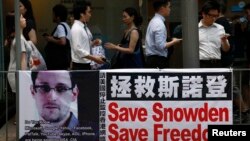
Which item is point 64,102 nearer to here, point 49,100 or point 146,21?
point 49,100

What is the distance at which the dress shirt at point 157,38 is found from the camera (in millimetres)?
8562

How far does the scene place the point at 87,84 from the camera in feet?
25.0

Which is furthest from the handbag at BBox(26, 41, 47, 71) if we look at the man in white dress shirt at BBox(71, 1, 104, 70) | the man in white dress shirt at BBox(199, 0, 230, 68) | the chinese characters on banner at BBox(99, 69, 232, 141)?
the man in white dress shirt at BBox(199, 0, 230, 68)

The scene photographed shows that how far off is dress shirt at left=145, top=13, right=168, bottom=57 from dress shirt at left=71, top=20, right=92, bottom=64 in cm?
96

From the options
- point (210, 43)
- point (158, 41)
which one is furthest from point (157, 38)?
point (210, 43)

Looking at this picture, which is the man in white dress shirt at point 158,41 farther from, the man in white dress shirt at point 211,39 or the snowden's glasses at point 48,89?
the snowden's glasses at point 48,89

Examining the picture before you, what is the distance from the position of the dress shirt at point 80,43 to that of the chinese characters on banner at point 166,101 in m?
1.02

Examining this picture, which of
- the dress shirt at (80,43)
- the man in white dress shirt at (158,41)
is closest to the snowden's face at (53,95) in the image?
the dress shirt at (80,43)

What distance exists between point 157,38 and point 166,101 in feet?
4.51

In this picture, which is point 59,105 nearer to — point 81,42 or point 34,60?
point 81,42

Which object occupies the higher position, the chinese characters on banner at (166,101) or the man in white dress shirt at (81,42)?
the man in white dress shirt at (81,42)

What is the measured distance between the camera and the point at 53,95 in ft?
25.1

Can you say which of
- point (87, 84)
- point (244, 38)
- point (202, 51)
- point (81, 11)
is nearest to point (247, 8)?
point (244, 38)

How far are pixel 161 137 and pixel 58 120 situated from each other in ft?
4.71
